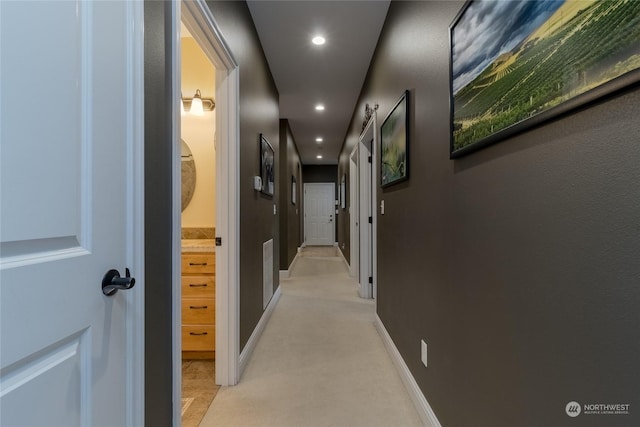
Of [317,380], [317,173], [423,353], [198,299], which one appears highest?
[317,173]

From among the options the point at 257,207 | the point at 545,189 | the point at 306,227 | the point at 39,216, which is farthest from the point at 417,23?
the point at 306,227

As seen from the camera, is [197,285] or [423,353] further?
[197,285]

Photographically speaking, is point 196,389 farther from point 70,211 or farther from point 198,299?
point 70,211

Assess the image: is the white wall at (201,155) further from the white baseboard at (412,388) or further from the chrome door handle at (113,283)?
the chrome door handle at (113,283)

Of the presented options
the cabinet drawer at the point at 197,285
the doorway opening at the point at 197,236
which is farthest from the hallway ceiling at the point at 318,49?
the cabinet drawer at the point at 197,285

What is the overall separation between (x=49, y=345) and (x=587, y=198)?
1.18 metres

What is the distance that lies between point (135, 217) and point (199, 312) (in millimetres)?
1589

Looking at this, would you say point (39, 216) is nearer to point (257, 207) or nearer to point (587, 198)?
point (587, 198)

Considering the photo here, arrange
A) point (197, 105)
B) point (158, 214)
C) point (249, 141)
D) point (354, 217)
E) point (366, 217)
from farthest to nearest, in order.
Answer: point (354, 217)
point (366, 217)
point (197, 105)
point (249, 141)
point (158, 214)

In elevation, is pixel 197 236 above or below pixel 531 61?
below

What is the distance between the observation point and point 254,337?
8.20ft

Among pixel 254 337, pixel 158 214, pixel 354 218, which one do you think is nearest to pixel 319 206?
pixel 354 218

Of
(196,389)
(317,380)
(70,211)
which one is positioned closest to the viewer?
(70,211)

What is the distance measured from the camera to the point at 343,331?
9.50 feet
